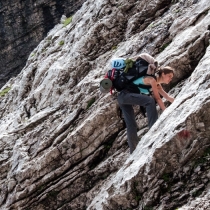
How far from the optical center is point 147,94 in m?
11.1

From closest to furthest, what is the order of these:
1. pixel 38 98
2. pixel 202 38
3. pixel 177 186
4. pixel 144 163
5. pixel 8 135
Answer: pixel 177 186
pixel 144 163
pixel 202 38
pixel 8 135
pixel 38 98

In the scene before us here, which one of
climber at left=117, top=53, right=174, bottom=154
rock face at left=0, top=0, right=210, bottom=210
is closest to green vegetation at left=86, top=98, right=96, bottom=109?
rock face at left=0, top=0, right=210, bottom=210

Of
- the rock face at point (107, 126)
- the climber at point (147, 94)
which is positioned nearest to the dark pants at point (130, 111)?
the climber at point (147, 94)

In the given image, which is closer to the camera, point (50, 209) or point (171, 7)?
point (50, 209)

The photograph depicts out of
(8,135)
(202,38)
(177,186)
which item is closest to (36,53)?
(8,135)

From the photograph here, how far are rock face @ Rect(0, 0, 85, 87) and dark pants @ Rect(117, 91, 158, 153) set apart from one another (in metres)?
43.9

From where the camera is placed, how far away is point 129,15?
19000mm

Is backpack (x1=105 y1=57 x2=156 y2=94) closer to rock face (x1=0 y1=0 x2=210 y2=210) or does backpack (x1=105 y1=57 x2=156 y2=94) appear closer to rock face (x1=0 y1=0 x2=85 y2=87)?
rock face (x1=0 y1=0 x2=210 y2=210)

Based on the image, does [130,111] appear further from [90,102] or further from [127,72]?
[90,102]

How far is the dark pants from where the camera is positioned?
10.5 metres

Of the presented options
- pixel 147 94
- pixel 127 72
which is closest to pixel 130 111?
pixel 147 94

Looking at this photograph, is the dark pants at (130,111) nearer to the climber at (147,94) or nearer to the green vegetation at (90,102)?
the climber at (147,94)

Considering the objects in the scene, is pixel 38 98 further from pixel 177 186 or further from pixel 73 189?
pixel 177 186

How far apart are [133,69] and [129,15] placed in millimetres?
9027
